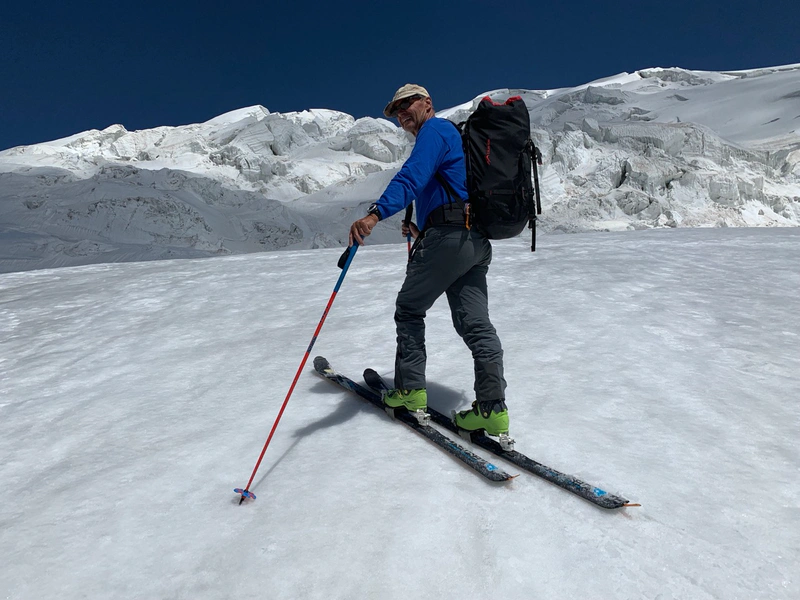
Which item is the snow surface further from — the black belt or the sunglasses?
the sunglasses

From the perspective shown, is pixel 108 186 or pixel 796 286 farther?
pixel 108 186

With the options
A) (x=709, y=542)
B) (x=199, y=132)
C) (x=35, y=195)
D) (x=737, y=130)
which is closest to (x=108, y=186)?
(x=35, y=195)

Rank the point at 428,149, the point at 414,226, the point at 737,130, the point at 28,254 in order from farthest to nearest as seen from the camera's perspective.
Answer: the point at 737,130
the point at 28,254
the point at 414,226
the point at 428,149

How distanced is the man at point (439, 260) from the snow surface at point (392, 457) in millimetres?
219

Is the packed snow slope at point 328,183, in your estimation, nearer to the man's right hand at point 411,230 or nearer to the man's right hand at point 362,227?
the man's right hand at point 411,230

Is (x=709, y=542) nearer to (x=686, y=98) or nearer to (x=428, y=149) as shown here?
(x=428, y=149)

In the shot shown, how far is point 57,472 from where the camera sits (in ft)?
7.05

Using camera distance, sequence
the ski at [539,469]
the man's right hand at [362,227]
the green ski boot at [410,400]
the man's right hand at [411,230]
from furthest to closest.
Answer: the man's right hand at [411,230], the green ski boot at [410,400], the man's right hand at [362,227], the ski at [539,469]

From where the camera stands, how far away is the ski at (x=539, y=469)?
1.75m

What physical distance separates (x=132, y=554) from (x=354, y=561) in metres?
0.70

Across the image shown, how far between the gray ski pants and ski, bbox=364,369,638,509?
6.8 inches

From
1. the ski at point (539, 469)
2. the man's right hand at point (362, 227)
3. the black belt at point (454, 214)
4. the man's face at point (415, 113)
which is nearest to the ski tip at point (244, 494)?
the ski at point (539, 469)

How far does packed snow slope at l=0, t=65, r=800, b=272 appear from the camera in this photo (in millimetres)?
24031

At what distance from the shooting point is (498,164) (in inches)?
83.8
